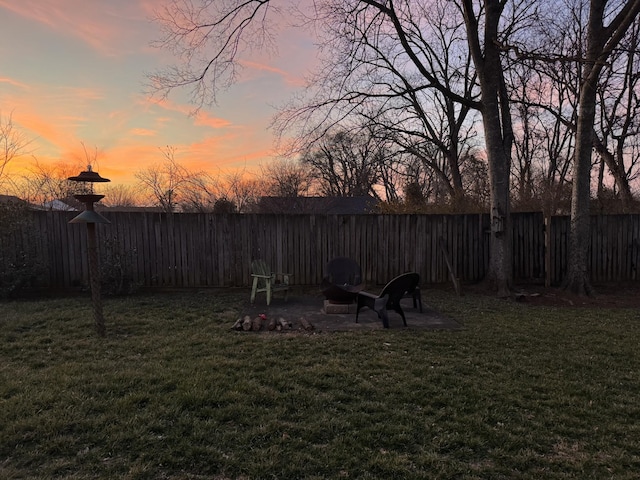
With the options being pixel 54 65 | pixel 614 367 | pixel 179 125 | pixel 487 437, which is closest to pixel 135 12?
pixel 54 65

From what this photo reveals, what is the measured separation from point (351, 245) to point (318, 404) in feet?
18.6

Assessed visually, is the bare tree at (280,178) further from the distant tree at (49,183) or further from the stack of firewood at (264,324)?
the stack of firewood at (264,324)

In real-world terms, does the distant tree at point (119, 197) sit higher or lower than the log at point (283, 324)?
higher

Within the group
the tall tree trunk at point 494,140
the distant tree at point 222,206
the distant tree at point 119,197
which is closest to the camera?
the tall tree trunk at point 494,140

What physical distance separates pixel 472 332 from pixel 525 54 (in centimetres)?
466

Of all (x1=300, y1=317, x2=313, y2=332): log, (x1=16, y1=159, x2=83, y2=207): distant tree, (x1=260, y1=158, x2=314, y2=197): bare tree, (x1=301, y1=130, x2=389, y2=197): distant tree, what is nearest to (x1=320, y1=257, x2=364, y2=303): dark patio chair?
(x1=300, y1=317, x2=313, y2=332): log

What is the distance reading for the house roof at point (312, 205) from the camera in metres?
21.5

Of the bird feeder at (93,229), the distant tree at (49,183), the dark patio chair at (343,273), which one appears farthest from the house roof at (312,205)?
the bird feeder at (93,229)

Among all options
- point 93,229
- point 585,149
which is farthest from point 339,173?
point 93,229

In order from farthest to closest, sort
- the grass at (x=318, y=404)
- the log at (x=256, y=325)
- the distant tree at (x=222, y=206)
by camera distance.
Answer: the distant tree at (x=222, y=206) → the log at (x=256, y=325) → the grass at (x=318, y=404)

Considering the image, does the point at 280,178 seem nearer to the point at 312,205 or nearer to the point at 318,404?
the point at 312,205

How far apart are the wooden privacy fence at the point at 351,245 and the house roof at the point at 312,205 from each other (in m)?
9.61

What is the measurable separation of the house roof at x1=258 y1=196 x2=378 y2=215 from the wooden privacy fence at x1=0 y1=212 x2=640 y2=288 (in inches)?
378

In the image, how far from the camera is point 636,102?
607 inches
